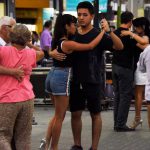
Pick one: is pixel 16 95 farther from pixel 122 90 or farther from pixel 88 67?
pixel 122 90

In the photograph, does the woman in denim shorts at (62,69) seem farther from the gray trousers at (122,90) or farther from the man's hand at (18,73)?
the gray trousers at (122,90)

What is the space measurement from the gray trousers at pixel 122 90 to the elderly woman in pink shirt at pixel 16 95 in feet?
12.7

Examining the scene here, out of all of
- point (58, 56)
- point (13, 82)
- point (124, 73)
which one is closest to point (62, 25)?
point (58, 56)

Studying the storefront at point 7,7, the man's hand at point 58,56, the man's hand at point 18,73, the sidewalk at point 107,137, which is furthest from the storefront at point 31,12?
the man's hand at point 18,73

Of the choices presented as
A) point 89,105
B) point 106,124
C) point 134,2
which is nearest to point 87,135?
point 106,124

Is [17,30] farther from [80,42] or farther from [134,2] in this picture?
[134,2]

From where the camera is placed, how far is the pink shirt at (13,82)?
22.6ft

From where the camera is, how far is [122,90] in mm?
10891

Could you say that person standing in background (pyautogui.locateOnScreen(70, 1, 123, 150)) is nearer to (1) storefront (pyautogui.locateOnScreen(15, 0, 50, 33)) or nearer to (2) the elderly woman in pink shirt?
(2) the elderly woman in pink shirt

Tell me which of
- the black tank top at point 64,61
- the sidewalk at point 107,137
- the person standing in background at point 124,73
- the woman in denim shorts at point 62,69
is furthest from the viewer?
the person standing in background at point 124,73

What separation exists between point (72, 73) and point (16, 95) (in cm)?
177

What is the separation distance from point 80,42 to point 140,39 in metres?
1.95

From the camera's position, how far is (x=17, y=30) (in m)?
7.00

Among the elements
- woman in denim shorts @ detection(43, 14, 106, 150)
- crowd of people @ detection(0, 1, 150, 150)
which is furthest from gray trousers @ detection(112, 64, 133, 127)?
woman in denim shorts @ detection(43, 14, 106, 150)
